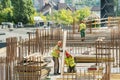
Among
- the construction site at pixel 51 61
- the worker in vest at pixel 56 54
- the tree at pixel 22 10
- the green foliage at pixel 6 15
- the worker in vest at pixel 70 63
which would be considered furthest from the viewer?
the green foliage at pixel 6 15

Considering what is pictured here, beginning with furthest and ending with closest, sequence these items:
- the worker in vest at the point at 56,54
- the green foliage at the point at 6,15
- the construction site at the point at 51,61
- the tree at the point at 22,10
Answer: the green foliage at the point at 6,15, the tree at the point at 22,10, the worker in vest at the point at 56,54, the construction site at the point at 51,61

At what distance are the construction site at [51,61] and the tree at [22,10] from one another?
180 feet

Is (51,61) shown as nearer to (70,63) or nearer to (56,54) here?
(56,54)

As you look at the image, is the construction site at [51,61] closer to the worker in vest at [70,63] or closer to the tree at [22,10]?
Answer: the worker in vest at [70,63]

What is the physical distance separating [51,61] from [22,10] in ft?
217

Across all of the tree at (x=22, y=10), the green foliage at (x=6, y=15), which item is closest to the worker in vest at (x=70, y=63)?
the tree at (x=22, y=10)

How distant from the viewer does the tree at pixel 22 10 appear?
89812mm

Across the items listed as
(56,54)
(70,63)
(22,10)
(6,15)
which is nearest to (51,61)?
(56,54)

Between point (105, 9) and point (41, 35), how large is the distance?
39795 millimetres

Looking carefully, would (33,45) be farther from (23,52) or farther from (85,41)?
(85,41)

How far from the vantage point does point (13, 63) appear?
19172 millimetres

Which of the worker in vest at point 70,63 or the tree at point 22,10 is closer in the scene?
the worker in vest at point 70,63

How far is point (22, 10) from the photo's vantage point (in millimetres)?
89562

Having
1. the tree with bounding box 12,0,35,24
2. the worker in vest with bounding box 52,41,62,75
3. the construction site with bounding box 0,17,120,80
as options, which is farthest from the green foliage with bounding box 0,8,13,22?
the worker in vest with bounding box 52,41,62,75
